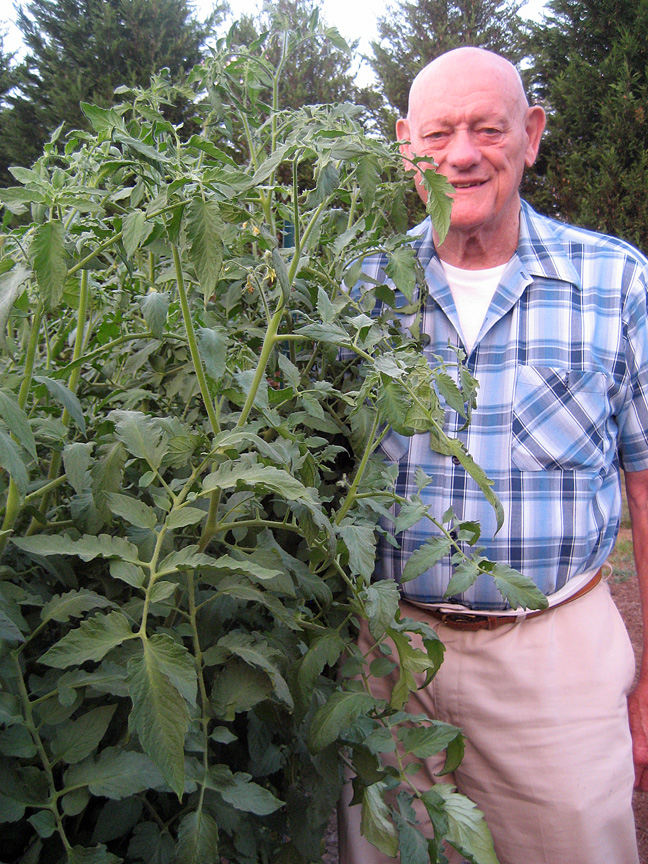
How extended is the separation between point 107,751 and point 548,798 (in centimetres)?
140

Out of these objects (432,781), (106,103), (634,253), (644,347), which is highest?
(106,103)

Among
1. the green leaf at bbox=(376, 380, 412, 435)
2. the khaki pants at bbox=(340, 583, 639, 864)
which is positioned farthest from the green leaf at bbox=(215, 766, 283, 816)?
the khaki pants at bbox=(340, 583, 639, 864)

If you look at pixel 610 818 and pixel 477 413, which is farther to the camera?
pixel 477 413

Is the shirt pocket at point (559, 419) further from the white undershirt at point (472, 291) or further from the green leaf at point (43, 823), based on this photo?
the green leaf at point (43, 823)

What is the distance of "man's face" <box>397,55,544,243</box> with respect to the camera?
1934 mm

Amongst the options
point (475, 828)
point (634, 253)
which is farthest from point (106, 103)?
point (475, 828)

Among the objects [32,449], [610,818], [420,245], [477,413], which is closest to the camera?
[32,449]

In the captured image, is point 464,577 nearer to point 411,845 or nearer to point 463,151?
point 411,845

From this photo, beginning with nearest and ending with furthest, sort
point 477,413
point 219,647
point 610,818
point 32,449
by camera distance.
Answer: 1. point 32,449
2. point 219,647
3. point 610,818
4. point 477,413

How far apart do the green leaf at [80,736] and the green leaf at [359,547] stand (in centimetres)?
33

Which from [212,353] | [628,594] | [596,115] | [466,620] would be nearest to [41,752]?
[212,353]

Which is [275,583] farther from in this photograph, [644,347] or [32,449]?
[644,347]

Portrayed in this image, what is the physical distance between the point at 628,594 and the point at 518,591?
434 centimetres

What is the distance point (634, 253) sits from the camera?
2.00 metres
